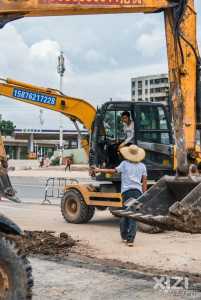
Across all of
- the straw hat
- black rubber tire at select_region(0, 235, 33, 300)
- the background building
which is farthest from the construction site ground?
the background building

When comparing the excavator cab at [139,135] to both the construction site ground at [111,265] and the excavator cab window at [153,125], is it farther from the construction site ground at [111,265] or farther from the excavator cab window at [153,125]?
the construction site ground at [111,265]

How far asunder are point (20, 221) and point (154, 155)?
3.59m

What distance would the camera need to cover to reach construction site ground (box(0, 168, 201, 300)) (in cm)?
689

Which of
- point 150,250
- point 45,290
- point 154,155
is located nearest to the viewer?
point 45,290

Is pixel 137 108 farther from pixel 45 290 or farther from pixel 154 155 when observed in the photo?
pixel 45 290

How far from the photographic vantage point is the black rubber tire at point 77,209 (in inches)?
547

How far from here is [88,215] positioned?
13.9 metres

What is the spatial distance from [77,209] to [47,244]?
160 inches

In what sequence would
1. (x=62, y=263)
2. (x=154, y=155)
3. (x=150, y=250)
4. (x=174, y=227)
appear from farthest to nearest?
(x=154, y=155) < (x=150, y=250) < (x=62, y=263) < (x=174, y=227)

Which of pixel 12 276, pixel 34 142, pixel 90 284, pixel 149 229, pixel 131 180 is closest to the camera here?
pixel 12 276

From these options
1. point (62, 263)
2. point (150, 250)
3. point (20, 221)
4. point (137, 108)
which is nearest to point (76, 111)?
point (137, 108)

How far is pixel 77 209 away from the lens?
14062 millimetres

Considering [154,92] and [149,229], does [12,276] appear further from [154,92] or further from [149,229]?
[154,92]

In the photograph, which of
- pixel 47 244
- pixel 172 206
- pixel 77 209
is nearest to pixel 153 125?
pixel 77 209
